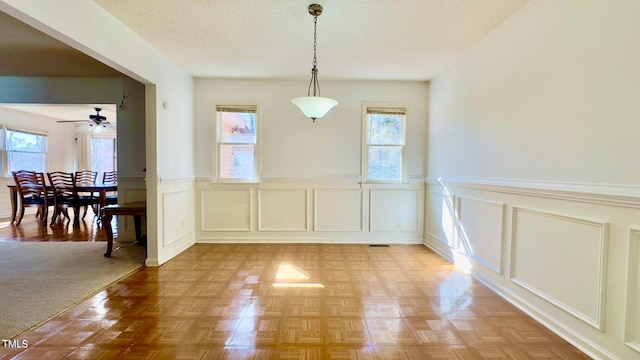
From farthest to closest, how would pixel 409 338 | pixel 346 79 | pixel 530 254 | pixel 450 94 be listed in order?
1. pixel 346 79
2. pixel 450 94
3. pixel 530 254
4. pixel 409 338

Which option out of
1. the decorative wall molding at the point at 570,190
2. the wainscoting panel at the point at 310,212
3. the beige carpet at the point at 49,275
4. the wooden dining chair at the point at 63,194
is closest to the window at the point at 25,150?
the wooden dining chair at the point at 63,194

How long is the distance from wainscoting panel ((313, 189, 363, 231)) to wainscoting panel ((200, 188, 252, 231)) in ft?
3.50

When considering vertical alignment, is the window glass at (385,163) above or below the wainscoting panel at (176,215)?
above

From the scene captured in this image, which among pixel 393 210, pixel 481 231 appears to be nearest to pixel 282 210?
pixel 393 210

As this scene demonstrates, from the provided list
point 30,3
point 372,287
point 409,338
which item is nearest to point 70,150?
point 30,3

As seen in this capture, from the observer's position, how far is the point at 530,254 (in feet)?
7.64

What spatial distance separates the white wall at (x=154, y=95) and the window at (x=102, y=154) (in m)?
6.11

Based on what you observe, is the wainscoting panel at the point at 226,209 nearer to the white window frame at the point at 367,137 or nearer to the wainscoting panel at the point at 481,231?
the white window frame at the point at 367,137

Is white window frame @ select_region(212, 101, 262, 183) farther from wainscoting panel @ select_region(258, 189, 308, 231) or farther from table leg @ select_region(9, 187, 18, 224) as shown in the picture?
table leg @ select_region(9, 187, 18, 224)

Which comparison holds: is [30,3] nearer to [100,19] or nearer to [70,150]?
[100,19]

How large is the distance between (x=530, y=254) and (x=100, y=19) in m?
4.01

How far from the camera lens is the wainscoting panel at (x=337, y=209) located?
14.6 ft

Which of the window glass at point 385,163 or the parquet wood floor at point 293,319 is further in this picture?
the window glass at point 385,163

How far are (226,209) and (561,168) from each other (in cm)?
395
